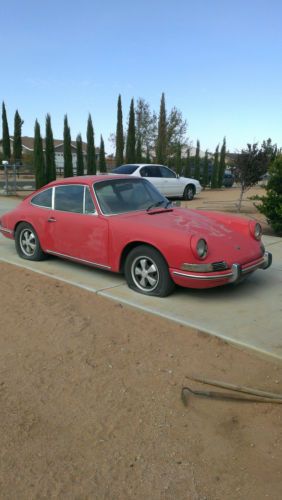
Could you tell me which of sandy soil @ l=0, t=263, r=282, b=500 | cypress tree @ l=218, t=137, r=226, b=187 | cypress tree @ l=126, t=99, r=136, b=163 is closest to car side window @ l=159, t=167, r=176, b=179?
sandy soil @ l=0, t=263, r=282, b=500

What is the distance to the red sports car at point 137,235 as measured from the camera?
4516 millimetres

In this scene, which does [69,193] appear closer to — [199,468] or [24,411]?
[24,411]

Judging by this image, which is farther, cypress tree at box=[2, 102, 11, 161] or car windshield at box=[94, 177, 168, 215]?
cypress tree at box=[2, 102, 11, 161]

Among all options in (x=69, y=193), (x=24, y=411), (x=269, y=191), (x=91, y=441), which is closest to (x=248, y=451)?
(x=91, y=441)

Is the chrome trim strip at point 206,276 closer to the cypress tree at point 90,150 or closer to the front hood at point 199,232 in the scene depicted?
the front hood at point 199,232

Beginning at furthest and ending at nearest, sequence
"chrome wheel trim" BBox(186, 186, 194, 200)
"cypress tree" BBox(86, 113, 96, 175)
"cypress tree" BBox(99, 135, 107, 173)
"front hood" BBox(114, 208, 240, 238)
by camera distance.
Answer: "cypress tree" BBox(99, 135, 107, 173)
"cypress tree" BBox(86, 113, 96, 175)
"chrome wheel trim" BBox(186, 186, 194, 200)
"front hood" BBox(114, 208, 240, 238)

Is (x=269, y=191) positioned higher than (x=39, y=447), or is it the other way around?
(x=269, y=191)

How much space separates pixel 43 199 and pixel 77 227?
1.12 meters

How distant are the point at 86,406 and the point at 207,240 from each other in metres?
2.41

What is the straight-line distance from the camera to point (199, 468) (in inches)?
91.9

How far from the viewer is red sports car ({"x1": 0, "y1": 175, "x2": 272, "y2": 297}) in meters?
4.52

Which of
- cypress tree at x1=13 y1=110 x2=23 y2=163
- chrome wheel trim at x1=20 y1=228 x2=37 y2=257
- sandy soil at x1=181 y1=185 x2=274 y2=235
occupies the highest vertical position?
cypress tree at x1=13 y1=110 x2=23 y2=163

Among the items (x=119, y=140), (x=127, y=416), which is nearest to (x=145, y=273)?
(x=127, y=416)

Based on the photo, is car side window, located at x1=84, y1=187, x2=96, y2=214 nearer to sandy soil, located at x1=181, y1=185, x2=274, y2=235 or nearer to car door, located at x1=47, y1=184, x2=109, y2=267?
car door, located at x1=47, y1=184, x2=109, y2=267
